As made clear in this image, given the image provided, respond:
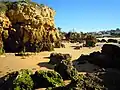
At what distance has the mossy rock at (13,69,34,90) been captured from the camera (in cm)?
1024

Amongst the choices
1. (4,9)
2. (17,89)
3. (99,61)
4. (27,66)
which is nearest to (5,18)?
(4,9)

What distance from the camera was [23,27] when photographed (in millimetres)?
25953

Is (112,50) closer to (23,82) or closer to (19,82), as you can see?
(23,82)

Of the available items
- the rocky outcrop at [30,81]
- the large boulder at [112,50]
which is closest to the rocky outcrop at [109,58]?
the large boulder at [112,50]

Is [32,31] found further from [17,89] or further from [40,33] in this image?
[17,89]

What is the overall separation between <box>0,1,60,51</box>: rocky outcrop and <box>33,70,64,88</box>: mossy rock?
1423cm

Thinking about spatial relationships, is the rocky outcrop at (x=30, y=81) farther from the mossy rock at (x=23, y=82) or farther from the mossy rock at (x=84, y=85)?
the mossy rock at (x=84, y=85)

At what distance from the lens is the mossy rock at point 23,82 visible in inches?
403

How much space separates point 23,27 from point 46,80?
A: 15.5 meters

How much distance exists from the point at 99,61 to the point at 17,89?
9.03m

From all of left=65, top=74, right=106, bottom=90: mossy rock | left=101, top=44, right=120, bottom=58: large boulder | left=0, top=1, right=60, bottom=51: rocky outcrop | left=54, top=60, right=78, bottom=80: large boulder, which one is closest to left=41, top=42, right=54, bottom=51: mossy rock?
left=0, top=1, right=60, bottom=51: rocky outcrop

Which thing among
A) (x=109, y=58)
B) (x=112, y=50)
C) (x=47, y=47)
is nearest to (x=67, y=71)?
(x=109, y=58)

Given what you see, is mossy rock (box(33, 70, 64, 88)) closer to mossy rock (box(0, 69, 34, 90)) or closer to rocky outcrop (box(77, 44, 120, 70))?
mossy rock (box(0, 69, 34, 90))

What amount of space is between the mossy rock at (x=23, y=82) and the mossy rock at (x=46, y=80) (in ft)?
1.22
